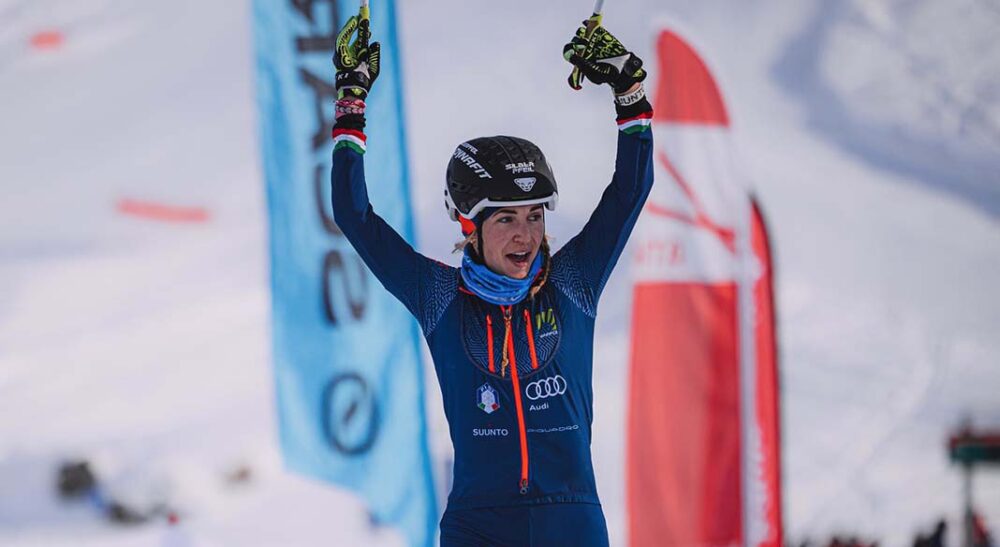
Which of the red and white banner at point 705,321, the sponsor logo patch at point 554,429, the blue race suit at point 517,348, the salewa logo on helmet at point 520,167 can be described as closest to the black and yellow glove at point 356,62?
the blue race suit at point 517,348

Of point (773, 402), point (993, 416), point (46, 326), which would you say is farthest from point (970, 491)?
point (46, 326)

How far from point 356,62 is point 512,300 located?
64cm

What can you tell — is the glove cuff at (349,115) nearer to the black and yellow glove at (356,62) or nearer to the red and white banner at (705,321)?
the black and yellow glove at (356,62)

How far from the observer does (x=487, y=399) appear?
2393 mm

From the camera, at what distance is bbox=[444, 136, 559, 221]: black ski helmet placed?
249 centimetres

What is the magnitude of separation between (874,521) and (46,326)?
368 cm

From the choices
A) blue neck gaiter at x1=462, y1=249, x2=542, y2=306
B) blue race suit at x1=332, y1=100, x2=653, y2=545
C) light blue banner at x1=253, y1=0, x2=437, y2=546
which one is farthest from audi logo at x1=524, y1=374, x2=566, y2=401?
light blue banner at x1=253, y1=0, x2=437, y2=546

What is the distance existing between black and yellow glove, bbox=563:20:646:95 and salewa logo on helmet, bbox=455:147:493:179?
12.4 inches

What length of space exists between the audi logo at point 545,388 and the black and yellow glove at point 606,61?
0.67 m

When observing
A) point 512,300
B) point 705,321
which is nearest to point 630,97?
point 512,300

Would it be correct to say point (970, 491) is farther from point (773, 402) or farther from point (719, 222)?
point (719, 222)

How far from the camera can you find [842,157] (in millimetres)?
5660

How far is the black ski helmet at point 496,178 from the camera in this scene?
2492 mm

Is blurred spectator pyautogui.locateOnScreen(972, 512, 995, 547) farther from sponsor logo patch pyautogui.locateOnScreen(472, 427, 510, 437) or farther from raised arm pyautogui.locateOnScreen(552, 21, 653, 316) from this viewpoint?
sponsor logo patch pyautogui.locateOnScreen(472, 427, 510, 437)
